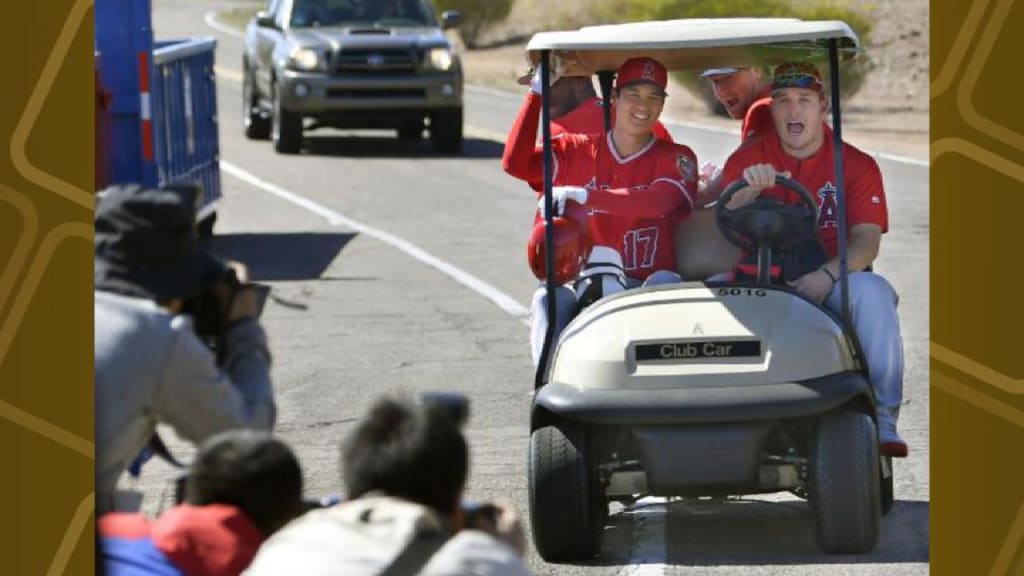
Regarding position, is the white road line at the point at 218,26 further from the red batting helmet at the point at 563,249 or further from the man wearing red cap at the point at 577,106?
the red batting helmet at the point at 563,249

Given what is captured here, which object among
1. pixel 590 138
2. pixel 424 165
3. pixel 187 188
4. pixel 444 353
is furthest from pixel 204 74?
pixel 187 188

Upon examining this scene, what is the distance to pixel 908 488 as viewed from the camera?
901 cm

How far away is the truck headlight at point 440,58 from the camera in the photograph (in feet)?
80.4

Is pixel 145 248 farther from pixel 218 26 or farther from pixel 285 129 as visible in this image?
pixel 218 26

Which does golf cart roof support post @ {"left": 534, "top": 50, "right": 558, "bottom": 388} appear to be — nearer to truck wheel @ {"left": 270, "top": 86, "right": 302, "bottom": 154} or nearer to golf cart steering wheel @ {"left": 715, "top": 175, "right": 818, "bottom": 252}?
golf cart steering wheel @ {"left": 715, "top": 175, "right": 818, "bottom": 252}

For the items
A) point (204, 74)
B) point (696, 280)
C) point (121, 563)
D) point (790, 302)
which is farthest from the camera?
point (204, 74)

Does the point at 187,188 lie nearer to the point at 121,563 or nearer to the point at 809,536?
the point at 121,563

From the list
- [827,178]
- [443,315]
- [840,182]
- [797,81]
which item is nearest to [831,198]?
[827,178]

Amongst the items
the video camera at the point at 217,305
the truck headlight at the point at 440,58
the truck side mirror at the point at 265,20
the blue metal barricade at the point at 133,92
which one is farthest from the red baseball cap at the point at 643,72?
the truck side mirror at the point at 265,20

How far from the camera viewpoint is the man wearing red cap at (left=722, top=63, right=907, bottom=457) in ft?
26.6

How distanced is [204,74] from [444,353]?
5406 millimetres

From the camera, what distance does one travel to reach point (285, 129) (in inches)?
984

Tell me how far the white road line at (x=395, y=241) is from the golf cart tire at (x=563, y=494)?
5.82 meters

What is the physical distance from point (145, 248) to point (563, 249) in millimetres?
3637
